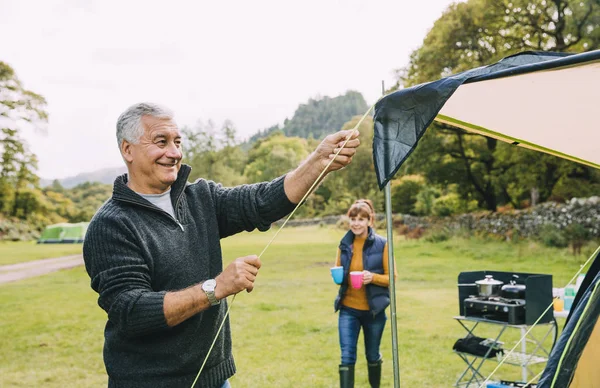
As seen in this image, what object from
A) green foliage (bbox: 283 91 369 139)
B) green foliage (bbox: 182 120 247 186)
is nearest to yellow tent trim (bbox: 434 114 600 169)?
green foliage (bbox: 182 120 247 186)

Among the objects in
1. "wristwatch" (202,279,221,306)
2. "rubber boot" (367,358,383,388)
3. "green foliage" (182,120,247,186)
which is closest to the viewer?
"wristwatch" (202,279,221,306)

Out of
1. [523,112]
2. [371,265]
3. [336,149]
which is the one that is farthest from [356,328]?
[336,149]

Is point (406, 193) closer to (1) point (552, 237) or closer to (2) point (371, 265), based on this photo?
(1) point (552, 237)

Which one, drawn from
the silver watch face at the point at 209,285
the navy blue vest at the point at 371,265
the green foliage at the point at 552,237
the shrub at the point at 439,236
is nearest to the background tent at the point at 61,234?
the shrub at the point at 439,236

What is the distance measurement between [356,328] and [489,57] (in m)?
14.0

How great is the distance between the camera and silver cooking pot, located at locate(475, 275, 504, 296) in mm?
4244

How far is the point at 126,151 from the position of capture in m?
2.04

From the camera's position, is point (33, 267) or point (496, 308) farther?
point (33, 267)

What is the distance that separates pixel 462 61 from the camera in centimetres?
1672

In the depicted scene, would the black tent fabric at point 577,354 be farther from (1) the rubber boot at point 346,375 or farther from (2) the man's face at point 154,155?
(1) the rubber boot at point 346,375

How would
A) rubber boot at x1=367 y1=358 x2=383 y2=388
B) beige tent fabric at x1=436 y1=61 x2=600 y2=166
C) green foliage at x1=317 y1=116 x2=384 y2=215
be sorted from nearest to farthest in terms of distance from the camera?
beige tent fabric at x1=436 y1=61 x2=600 y2=166 → rubber boot at x1=367 y1=358 x2=383 y2=388 → green foliage at x1=317 y1=116 x2=384 y2=215

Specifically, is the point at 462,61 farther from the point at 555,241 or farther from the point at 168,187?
the point at 168,187

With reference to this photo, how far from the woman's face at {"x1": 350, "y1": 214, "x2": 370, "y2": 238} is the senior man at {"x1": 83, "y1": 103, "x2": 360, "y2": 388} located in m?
2.38

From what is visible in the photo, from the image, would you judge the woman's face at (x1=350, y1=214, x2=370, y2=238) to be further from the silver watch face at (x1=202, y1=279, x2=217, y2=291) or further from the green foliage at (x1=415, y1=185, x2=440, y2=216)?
the green foliage at (x1=415, y1=185, x2=440, y2=216)
